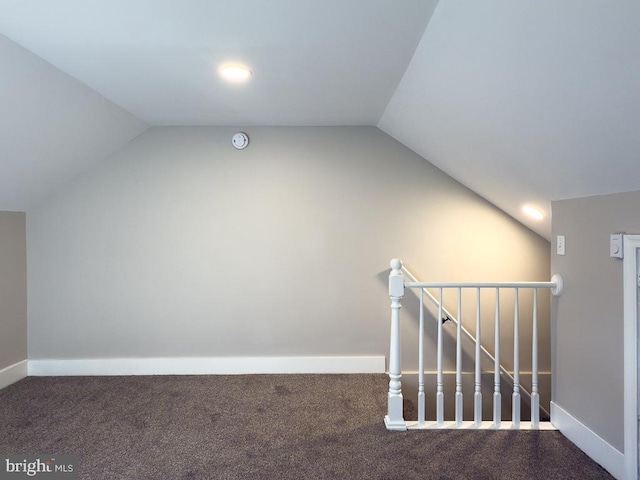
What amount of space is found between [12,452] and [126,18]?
7.73ft

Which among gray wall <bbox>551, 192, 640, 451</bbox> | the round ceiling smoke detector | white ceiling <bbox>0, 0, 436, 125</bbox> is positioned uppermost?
white ceiling <bbox>0, 0, 436, 125</bbox>

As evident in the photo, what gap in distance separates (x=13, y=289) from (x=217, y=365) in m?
1.73

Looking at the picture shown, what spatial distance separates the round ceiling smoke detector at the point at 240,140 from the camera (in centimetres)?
334

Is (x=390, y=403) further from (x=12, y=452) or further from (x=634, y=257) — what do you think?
(x=12, y=452)

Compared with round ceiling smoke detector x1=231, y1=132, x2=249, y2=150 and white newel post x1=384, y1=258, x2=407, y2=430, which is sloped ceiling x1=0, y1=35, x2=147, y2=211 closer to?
round ceiling smoke detector x1=231, y1=132, x2=249, y2=150

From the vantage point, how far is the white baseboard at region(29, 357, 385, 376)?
3342 millimetres

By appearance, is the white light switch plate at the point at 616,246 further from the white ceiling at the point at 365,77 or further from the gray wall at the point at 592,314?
the white ceiling at the point at 365,77

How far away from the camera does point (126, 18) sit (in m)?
1.70

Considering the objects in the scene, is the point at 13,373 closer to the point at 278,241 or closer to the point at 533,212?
the point at 278,241

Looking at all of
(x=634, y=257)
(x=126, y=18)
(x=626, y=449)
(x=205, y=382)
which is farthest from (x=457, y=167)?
(x=205, y=382)

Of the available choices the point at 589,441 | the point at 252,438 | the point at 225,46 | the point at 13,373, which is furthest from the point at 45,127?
the point at 589,441

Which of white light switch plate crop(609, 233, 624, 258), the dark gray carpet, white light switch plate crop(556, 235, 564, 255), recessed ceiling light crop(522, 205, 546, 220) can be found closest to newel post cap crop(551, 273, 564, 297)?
white light switch plate crop(556, 235, 564, 255)

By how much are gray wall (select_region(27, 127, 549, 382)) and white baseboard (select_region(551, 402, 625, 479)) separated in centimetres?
125

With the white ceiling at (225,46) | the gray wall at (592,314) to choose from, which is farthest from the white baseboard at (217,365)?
the white ceiling at (225,46)
